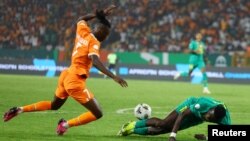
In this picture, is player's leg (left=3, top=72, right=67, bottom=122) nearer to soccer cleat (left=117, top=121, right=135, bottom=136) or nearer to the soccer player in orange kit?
the soccer player in orange kit

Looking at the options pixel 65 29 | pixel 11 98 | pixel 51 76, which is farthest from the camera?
pixel 65 29

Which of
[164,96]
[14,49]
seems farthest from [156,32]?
[164,96]

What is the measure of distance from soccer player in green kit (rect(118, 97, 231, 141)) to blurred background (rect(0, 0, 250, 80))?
80.2 feet

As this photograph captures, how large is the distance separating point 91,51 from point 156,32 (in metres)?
29.0

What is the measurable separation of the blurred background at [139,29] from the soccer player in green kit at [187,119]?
24.4m

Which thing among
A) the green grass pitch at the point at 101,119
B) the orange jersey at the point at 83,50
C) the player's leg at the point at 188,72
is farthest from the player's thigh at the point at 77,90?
the player's leg at the point at 188,72

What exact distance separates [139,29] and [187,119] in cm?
3020

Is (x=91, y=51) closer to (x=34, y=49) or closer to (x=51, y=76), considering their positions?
(x=51, y=76)

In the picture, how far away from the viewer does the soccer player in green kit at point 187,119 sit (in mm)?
10203

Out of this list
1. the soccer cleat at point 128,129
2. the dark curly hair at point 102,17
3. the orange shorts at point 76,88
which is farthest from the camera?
the soccer cleat at point 128,129

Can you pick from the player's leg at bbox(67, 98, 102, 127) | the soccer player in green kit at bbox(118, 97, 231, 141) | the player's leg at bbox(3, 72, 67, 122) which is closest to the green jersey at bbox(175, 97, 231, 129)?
the soccer player in green kit at bbox(118, 97, 231, 141)

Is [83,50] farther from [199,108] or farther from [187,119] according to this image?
[199,108]

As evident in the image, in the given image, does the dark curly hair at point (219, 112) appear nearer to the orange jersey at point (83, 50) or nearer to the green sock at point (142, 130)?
the green sock at point (142, 130)

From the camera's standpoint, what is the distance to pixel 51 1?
138ft
